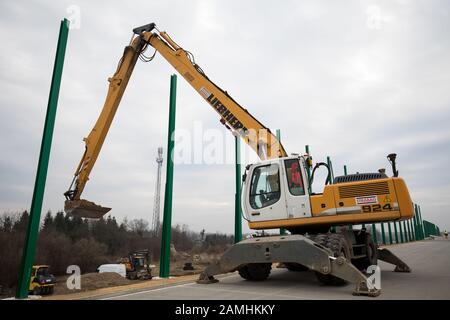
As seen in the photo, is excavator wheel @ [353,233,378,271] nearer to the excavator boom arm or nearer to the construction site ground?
the construction site ground

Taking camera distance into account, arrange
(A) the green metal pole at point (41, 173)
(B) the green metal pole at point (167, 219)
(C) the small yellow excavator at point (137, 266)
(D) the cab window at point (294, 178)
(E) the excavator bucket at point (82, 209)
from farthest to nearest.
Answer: (C) the small yellow excavator at point (137, 266)
(B) the green metal pole at point (167, 219)
(E) the excavator bucket at point (82, 209)
(D) the cab window at point (294, 178)
(A) the green metal pole at point (41, 173)

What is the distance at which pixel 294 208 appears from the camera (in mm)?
6879

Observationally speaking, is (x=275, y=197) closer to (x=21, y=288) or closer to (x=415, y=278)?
(x=415, y=278)

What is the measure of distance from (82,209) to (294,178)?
5186mm

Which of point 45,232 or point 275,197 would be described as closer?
point 275,197

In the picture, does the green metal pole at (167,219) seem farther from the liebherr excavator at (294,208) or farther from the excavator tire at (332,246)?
the excavator tire at (332,246)

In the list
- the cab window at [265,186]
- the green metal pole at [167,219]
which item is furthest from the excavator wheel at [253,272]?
the green metal pole at [167,219]

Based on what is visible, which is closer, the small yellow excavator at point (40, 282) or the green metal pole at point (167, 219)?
the green metal pole at point (167, 219)

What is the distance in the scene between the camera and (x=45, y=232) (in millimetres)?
33719

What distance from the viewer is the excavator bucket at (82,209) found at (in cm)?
786

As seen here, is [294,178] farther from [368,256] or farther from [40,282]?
[40,282]

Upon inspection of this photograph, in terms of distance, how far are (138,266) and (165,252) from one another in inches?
519
